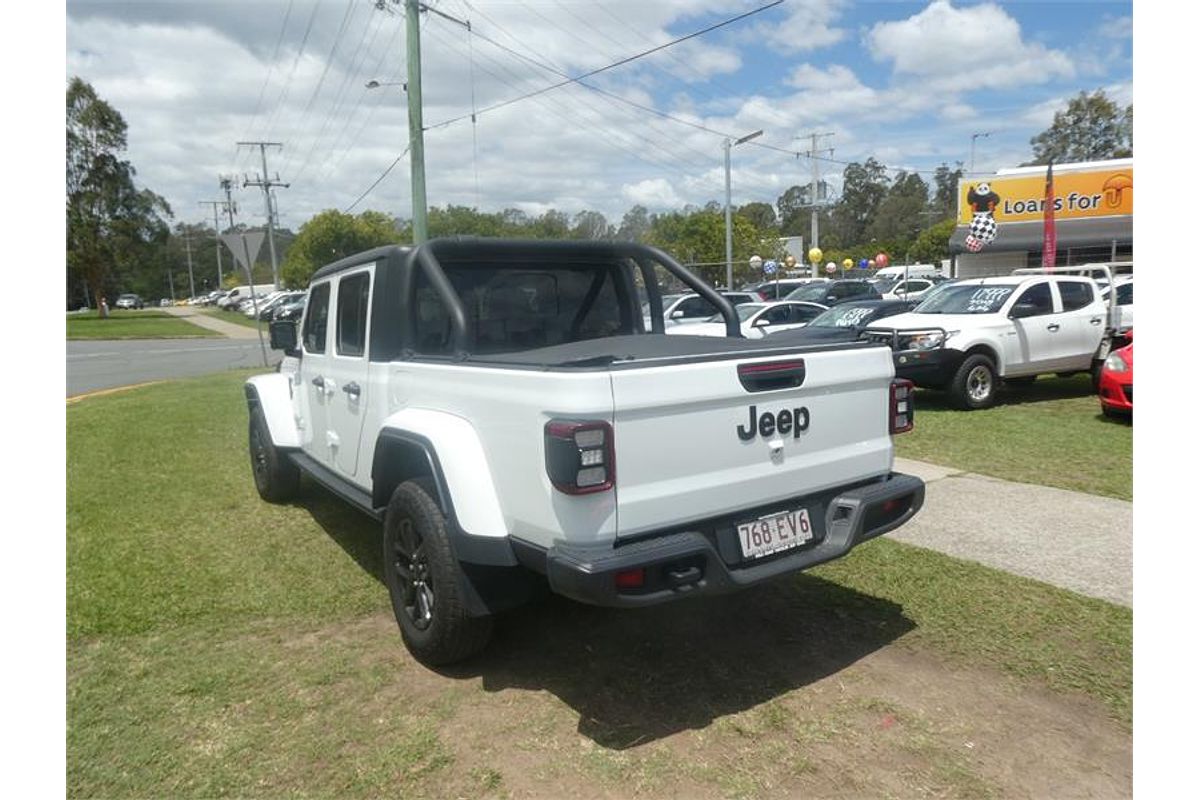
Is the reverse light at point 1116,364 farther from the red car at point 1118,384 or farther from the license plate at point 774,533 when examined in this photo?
the license plate at point 774,533

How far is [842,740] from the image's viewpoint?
3.06 m

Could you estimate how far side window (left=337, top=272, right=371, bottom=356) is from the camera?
4492 mm

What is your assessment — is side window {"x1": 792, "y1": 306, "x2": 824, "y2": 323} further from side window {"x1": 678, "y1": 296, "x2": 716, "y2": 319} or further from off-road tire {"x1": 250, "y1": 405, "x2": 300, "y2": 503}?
off-road tire {"x1": 250, "y1": 405, "x2": 300, "y2": 503}

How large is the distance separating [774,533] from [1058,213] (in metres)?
30.9

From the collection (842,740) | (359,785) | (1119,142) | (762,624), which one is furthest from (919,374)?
(1119,142)

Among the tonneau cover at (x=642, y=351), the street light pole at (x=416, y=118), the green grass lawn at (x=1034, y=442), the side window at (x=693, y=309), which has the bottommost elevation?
the green grass lawn at (x=1034, y=442)

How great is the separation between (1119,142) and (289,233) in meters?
79.2

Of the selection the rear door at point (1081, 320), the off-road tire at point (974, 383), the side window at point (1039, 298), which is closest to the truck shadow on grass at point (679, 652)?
the off-road tire at point (974, 383)

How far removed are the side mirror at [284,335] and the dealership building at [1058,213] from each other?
1053 inches

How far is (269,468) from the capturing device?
21.1 ft

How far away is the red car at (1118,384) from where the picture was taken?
8.87m

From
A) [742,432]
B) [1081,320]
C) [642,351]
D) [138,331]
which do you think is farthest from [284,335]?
[138,331]

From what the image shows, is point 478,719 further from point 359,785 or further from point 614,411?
point 614,411

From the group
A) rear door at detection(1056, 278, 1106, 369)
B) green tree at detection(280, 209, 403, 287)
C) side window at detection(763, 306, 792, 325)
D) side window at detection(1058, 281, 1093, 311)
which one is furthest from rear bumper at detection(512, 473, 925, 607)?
green tree at detection(280, 209, 403, 287)
